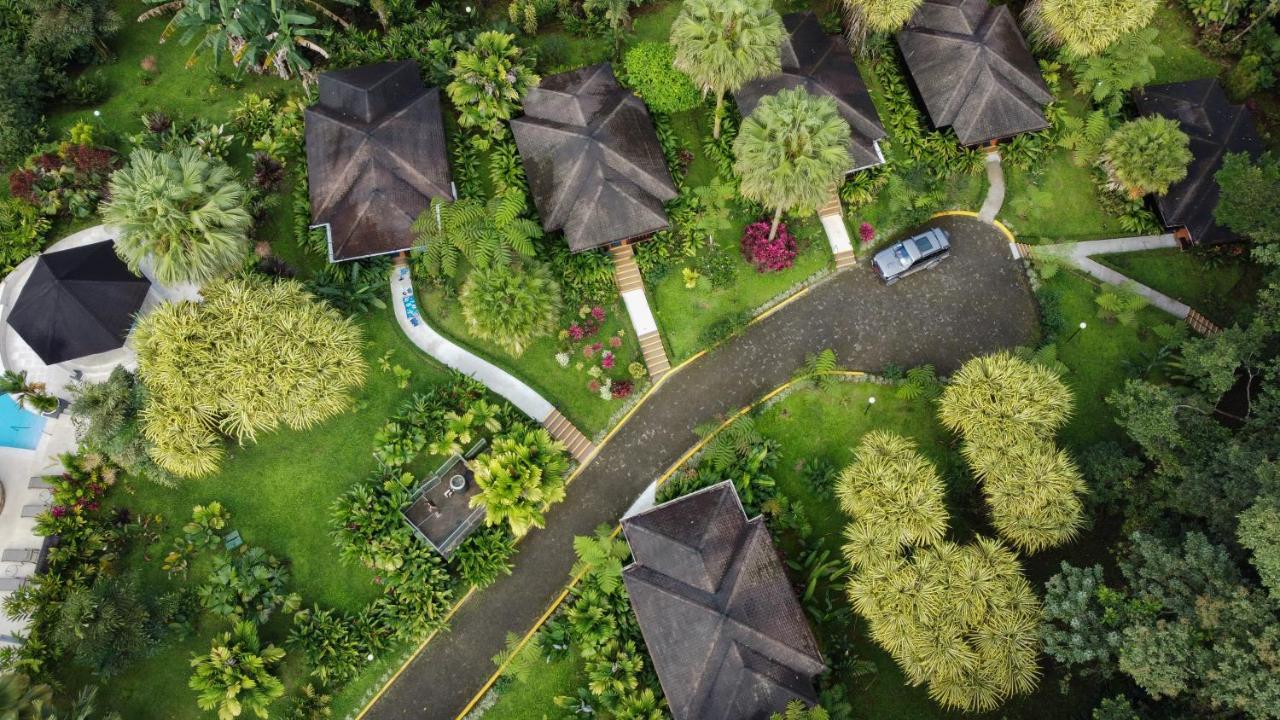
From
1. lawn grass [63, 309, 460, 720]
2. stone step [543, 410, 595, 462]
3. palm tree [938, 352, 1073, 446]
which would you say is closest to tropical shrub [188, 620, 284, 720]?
lawn grass [63, 309, 460, 720]

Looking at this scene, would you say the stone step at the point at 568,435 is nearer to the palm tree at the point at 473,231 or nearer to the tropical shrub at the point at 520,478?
the tropical shrub at the point at 520,478

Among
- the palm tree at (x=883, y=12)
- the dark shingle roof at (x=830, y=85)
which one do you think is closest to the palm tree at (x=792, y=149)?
the dark shingle roof at (x=830, y=85)

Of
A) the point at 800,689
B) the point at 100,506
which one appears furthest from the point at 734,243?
the point at 100,506

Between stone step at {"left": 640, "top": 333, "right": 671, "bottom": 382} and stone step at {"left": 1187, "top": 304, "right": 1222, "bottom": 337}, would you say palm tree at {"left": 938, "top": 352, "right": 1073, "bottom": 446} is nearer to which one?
stone step at {"left": 1187, "top": 304, "right": 1222, "bottom": 337}

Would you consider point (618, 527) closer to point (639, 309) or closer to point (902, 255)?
point (639, 309)

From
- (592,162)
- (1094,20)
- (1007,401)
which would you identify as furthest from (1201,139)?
(592,162)

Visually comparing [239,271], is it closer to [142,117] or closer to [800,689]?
[142,117]
